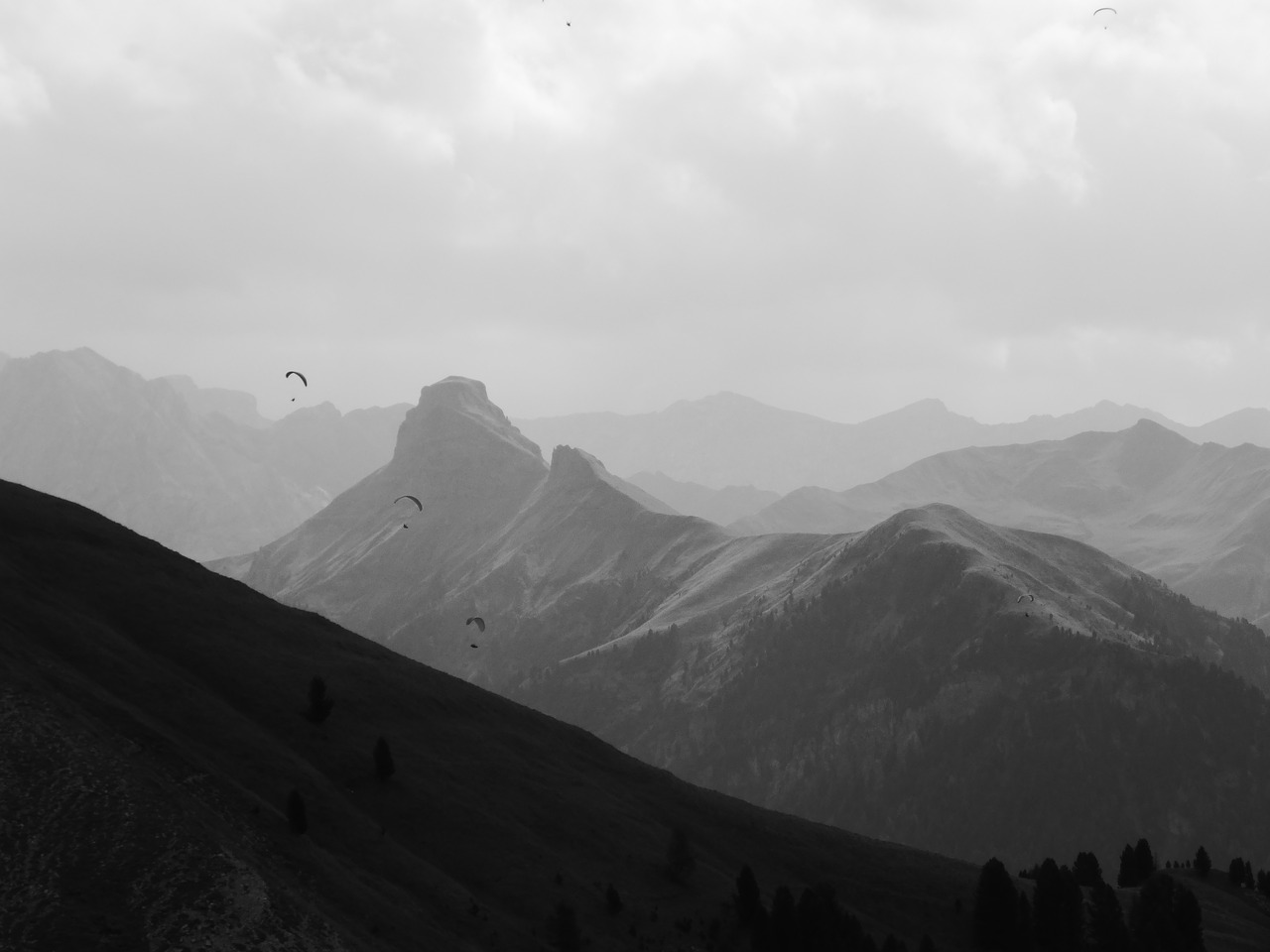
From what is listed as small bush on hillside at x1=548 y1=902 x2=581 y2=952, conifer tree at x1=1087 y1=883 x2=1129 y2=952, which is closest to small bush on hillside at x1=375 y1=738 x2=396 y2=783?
small bush on hillside at x1=548 y1=902 x2=581 y2=952

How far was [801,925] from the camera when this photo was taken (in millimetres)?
102750

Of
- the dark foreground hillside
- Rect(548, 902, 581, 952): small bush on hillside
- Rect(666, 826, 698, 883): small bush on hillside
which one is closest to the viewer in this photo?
the dark foreground hillside

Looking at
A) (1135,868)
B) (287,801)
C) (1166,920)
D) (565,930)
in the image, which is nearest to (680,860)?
(565,930)

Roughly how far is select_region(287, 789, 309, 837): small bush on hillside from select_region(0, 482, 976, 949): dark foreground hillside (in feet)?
5.72

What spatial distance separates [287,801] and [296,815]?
4.51 metres

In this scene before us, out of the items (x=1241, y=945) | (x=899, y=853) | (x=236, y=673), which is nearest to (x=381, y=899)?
(x=236, y=673)

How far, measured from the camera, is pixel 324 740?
11244cm

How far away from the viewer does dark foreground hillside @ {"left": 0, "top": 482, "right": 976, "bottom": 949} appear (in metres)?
75.5

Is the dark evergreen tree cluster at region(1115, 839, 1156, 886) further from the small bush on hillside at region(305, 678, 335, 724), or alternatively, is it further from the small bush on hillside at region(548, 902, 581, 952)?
the small bush on hillside at region(305, 678, 335, 724)

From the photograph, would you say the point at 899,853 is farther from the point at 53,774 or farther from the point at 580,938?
the point at 53,774

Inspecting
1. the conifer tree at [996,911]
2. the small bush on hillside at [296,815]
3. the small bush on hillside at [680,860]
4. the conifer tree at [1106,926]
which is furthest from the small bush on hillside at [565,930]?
the conifer tree at [1106,926]

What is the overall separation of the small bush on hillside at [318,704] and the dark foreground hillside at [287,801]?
1.20m

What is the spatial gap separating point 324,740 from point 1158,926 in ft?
267

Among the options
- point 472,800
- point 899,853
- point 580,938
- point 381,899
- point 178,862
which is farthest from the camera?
point 899,853
